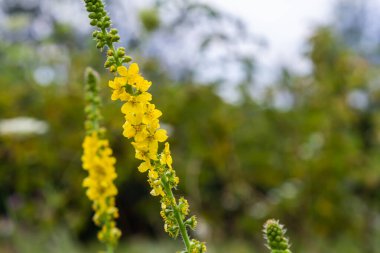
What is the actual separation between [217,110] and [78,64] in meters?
2.94

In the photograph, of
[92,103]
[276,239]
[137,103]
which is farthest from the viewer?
[92,103]

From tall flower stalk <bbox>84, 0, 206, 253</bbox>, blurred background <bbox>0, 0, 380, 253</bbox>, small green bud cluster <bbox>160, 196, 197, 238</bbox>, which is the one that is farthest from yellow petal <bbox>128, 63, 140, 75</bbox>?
blurred background <bbox>0, 0, 380, 253</bbox>

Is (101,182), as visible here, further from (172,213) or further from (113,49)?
(113,49)

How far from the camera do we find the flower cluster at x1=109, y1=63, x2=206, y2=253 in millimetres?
1455

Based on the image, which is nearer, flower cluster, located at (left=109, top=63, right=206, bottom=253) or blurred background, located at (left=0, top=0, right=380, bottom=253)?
flower cluster, located at (left=109, top=63, right=206, bottom=253)

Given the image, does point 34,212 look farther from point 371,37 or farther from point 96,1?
point 371,37

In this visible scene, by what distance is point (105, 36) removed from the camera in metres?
1.53

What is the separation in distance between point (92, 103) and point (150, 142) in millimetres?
285

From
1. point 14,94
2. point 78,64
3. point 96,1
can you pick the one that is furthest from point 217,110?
point 96,1

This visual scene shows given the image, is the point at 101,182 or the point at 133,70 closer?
the point at 101,182

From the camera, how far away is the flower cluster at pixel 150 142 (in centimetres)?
146

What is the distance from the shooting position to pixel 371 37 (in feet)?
82.2

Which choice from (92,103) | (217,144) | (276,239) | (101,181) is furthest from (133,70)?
(217,144)

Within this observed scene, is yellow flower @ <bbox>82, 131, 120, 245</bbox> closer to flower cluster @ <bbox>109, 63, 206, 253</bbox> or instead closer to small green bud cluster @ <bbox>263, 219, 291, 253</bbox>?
flower cluster @ <bbox>109, 63, 206, 253</bbox>
